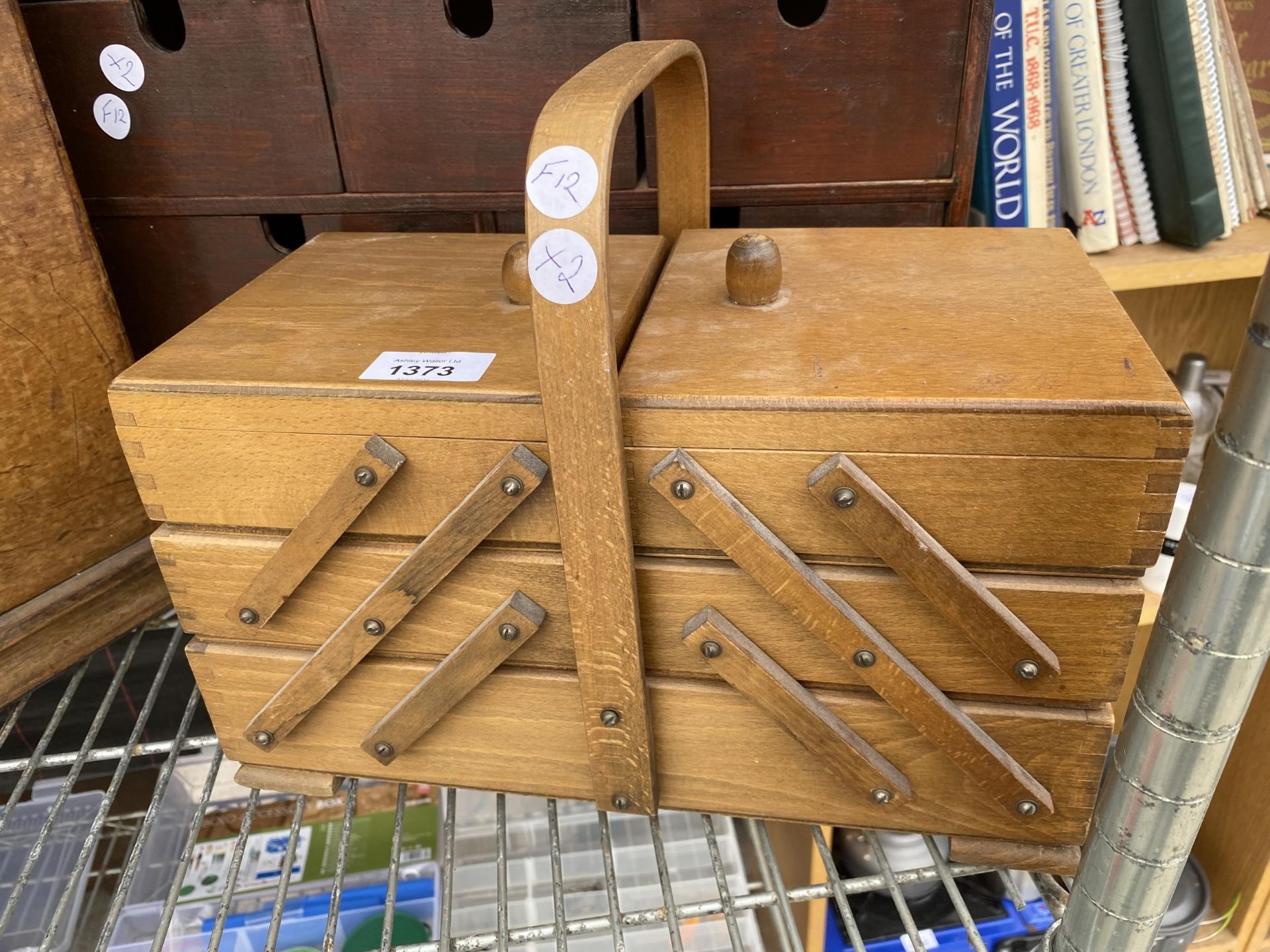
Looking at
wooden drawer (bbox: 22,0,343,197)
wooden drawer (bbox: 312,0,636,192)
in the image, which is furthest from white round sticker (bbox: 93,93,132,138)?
wooden drawer (bbox: 312,0,636,192)

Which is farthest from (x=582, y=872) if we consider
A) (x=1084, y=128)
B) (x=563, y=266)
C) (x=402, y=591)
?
(x=1084, y=128)

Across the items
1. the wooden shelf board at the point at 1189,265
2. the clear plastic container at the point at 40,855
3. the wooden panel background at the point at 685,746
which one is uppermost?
the wooden shelf board at the point at 1189,265

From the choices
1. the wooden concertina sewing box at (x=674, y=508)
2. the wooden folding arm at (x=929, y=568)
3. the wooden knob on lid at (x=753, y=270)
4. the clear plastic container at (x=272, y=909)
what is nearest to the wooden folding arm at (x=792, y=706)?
the wooden concertina sewing box at (x=674, y=508)

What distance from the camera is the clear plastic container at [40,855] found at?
1.13 m

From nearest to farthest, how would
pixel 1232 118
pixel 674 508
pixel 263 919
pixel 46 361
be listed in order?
pixel 674 508, pixel 46 361, pixel 1232 118, pixel 263 919

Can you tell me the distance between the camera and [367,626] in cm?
73

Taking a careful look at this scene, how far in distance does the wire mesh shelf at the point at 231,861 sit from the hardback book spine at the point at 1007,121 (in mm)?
632

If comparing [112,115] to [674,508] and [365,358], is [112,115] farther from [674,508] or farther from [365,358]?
[674,508]

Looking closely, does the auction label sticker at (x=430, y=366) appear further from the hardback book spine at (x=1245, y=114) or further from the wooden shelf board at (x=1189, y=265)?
the hardback book spine at (x=1245, y=114)

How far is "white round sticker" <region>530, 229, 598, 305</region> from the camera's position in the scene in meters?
0.54

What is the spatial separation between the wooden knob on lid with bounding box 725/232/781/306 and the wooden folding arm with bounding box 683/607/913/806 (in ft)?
0.78

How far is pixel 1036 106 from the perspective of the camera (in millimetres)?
940

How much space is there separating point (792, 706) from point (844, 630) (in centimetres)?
8

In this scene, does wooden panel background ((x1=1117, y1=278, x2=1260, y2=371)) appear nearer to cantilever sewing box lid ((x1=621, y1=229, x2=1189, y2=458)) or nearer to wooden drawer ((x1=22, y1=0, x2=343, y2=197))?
cantilever sewing box lid ((x1=621, y1=229, x2=1189, y2=458))
